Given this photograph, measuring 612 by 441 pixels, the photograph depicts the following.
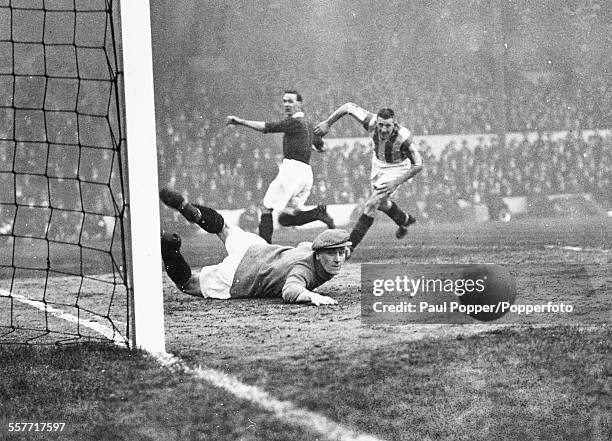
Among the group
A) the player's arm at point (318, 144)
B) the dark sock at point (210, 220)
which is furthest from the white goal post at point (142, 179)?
the player's arm at point (318, 144)

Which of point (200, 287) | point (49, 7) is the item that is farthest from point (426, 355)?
point (49, 7)

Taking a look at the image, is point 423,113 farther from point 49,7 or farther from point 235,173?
point 49,7

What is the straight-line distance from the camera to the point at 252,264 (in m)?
3.06

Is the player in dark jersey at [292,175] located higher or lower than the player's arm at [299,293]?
higher

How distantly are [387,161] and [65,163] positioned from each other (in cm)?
104

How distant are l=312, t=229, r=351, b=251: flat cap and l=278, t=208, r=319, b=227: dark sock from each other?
65mm

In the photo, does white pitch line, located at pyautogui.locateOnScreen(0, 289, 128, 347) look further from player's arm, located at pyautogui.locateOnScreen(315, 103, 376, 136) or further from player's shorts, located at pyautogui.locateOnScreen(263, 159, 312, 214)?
player's arm, located at pyautogui.locateOnScreen(315, 103, 376, 136)

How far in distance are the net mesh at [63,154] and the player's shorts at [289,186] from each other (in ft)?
1.60

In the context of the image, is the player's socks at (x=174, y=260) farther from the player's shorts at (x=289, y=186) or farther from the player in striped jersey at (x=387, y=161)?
the player in striped jersey at (x=387, y=161)

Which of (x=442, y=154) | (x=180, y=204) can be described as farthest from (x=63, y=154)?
(x=442, y=154)

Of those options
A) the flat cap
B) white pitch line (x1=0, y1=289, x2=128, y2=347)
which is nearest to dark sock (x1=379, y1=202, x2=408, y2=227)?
the flat cap

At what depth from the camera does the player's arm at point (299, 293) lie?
3.03m

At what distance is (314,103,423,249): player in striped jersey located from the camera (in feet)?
9.84

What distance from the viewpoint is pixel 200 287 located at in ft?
10.1
